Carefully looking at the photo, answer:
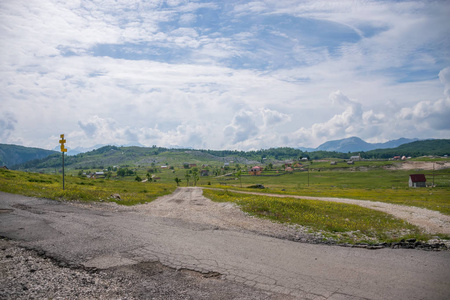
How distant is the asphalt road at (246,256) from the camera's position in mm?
9359

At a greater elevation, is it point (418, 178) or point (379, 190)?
point (418, 178)

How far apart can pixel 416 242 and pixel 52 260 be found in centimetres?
1783

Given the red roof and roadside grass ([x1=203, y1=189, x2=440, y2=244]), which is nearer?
roadside grass ([x1=203, y1=189, x2=440, y2=244])

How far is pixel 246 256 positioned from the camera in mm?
12148

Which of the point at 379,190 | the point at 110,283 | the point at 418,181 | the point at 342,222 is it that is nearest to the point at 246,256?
the point at 110,283

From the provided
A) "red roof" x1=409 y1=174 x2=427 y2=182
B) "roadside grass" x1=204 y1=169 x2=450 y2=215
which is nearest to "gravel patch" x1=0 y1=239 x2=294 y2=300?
"roadside grass" x1=204 y1=169 x2=450 y2=215

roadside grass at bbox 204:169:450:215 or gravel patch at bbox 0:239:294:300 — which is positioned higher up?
gravel patch at bbox 0:239:294:300

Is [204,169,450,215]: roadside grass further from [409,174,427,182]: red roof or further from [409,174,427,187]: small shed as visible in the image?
[409,174,427,182]: red roof

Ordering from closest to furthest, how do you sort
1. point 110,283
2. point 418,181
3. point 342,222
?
1. point 110,283
2. point 342,222
3. point 418,181

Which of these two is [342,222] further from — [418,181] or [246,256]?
[418,181]

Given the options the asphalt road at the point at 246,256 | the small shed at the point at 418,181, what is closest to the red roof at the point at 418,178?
the small shed at the point at 418,181

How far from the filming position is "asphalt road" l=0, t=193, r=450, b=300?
9359 mm

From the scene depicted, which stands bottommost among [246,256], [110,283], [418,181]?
[418,181]

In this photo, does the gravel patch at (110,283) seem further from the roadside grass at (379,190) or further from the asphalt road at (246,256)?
the roadside grass at (379,190)
